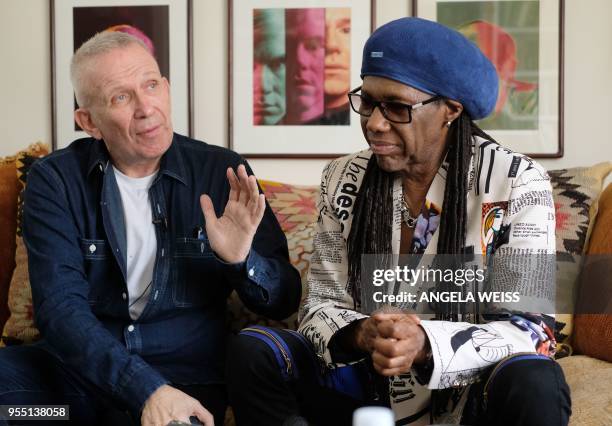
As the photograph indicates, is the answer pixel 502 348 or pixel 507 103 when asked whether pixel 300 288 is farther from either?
pixel 507 103

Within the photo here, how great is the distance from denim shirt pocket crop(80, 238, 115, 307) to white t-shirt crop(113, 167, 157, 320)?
0.05 meters

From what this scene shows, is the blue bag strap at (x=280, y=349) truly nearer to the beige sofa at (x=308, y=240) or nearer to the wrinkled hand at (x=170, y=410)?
the wrinkled hand at (x=170, y=410)

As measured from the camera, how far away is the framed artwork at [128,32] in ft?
8.93

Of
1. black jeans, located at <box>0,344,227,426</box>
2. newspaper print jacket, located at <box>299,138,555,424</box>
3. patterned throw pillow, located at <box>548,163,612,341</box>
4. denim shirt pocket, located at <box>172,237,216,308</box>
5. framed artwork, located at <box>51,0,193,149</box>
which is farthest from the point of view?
framed artwork, located at <box>51,0,193,149</box>

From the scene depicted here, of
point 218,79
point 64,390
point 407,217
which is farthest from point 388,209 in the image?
point 218,79

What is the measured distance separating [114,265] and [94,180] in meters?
0.22

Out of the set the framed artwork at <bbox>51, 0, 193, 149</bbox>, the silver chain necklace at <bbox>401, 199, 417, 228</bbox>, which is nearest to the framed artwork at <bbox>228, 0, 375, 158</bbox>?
the framed artwork at <bbox>51, 0, 193, 149</bbox>

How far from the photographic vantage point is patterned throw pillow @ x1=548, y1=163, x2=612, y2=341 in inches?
81.4

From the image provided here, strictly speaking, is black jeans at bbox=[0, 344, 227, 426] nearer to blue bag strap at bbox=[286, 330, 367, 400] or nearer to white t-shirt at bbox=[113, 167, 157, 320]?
white t-shirt at bbox=[113, 167, 157, 320]

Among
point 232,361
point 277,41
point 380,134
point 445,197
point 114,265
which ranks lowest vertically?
point 232,361

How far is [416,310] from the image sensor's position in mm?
1762

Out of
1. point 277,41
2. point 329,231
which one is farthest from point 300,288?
point 277,41

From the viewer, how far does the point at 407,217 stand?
5.83 feet

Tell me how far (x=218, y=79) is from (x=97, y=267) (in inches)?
40.7
